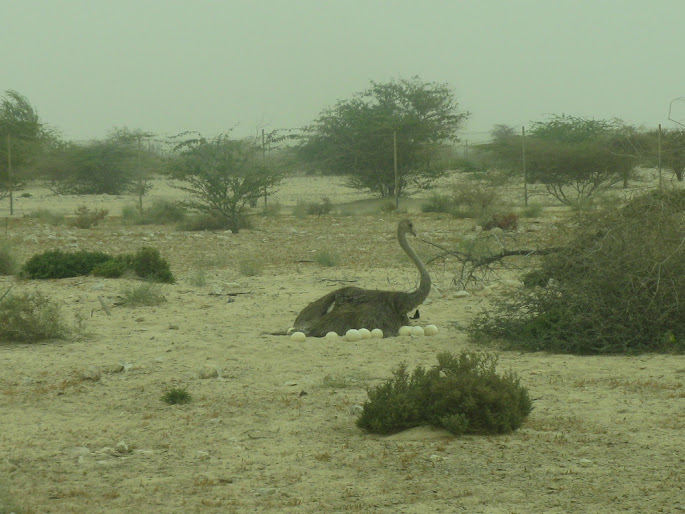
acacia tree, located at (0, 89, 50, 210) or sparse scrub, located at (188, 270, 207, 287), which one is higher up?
acacia tree, located at (0, 89, 50, 210)

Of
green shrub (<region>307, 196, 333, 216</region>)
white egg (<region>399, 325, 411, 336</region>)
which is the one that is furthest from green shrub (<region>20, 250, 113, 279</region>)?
green shrub (<region>307, 196, 333, 216</region>)

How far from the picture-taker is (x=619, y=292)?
8.70 meters

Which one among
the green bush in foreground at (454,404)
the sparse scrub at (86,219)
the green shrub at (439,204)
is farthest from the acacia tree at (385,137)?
the green bush in foreground at (454,404)

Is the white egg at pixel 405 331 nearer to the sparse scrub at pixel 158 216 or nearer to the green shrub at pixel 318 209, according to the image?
the sparse scrub at pixel 158 216

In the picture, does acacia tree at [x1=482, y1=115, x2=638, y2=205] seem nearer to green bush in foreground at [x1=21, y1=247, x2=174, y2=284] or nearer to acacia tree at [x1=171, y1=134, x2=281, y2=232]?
acacia tree at [x1=171, y1=134, x2=281, y2=232]

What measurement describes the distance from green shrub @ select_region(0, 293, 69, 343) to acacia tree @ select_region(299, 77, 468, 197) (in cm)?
2382

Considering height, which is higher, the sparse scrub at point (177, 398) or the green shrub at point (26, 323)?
the green shrub at point (26, 323)

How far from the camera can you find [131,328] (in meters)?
10.6

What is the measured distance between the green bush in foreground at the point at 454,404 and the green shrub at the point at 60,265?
31.4 ft

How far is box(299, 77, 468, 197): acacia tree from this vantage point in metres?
34.9

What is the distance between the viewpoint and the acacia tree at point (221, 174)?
24656 mm

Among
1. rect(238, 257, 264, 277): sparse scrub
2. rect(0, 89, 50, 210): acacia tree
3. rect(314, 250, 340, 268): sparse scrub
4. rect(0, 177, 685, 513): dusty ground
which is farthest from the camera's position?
rect(0, 89, 50, 210): acacia tree

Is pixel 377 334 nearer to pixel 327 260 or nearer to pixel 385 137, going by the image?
pixel 327 260

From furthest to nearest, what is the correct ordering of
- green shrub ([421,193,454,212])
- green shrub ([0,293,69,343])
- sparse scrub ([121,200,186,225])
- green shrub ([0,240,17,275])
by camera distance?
green shrub ([421,193,454,212]) → sparse scrub ([121,200,186,225]) → green shrub ([0,240,17,275]) → green shrub ([0,293,69,343])
